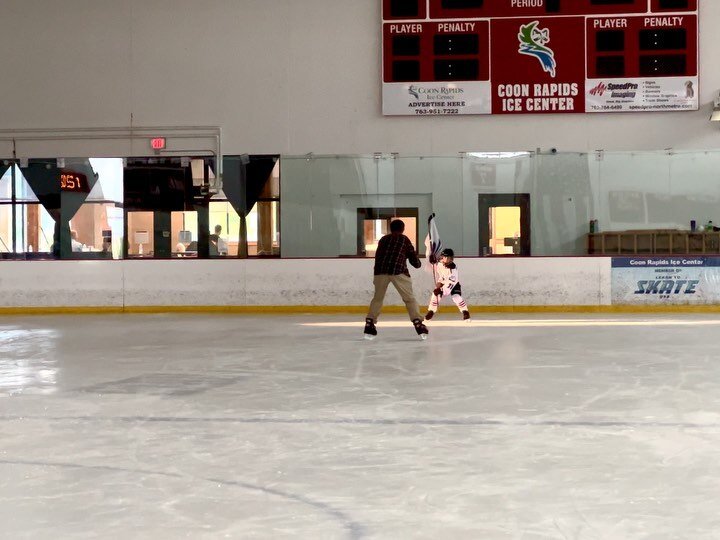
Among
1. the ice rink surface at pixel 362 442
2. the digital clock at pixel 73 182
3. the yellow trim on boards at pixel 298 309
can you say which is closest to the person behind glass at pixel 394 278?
the ice rink surface at pixel 362 442

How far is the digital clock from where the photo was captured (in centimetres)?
1630

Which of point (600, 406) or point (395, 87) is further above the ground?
point (395, 87)

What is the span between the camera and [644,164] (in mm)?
15523

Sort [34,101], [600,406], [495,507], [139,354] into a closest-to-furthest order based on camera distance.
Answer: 1. [495,507]
2. [600,406]
3. [139,354]
4. [34,101]

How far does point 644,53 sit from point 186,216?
777cm

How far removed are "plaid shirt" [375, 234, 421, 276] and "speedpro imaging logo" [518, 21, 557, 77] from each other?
603cm

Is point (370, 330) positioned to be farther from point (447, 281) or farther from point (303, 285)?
point (303, 285)

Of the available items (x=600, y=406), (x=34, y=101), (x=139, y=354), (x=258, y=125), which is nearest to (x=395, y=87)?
(x=258, y=125)

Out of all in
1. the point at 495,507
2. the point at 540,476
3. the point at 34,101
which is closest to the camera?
the point at 495,507

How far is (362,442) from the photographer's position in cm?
491

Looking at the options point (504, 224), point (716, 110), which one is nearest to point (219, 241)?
point (504, 224)

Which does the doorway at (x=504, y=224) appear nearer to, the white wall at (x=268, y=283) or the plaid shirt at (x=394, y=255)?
the white wall at (x=268, y=283)

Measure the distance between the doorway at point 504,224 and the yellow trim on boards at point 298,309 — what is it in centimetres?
90

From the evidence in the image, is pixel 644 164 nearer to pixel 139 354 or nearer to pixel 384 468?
pixel 139 354
